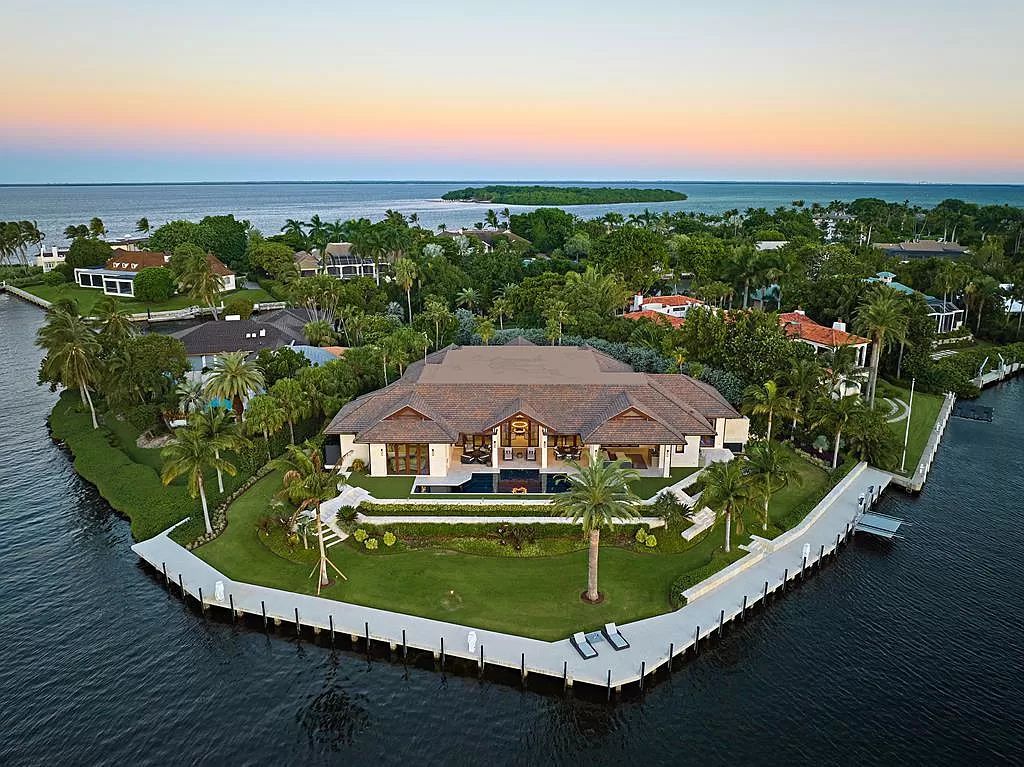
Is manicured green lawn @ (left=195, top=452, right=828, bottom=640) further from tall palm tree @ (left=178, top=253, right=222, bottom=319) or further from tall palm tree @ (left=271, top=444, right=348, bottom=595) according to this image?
tall palm tree @ (left=178, top=253, right=222, bottom=319)

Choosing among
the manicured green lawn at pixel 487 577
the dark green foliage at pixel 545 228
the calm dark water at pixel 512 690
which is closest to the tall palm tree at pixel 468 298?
the manicured green lawn at pixel 487 577

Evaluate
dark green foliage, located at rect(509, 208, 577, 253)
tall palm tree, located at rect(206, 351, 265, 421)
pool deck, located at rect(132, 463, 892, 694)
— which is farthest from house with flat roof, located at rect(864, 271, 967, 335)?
dark green foliage, located at rect(509, 208, 577, 253)

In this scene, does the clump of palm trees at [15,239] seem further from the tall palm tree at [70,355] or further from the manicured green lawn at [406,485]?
the manicured green lawn at [406,485]

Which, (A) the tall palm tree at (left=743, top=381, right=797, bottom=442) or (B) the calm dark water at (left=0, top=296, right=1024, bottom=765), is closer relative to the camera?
(B) the calm dark water at (left=0, top=296, right=1024, bottom=765)

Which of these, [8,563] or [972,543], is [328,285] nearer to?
[8,563]

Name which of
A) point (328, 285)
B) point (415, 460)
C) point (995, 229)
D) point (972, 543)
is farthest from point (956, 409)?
point (995, 229)

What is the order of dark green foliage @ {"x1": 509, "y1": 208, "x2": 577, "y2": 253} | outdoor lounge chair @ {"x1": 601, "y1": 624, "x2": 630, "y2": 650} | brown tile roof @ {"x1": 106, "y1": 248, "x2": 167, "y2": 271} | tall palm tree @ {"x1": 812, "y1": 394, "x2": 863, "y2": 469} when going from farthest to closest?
dark green foliage @ {"x1": 509, "y1": 208, "x2": 577, "y2": 253} < brown tile roof @ {"x1": 106, "y1": 248, "x2": 167, "y2": 271} < tall palm tree @ {"x1": 812, "y1": 394, "x2": 863, "y2": 469} < outdoor lounge chair @ {"x1": 601, "y1": 624, "x2": 630, "y2": 650}
